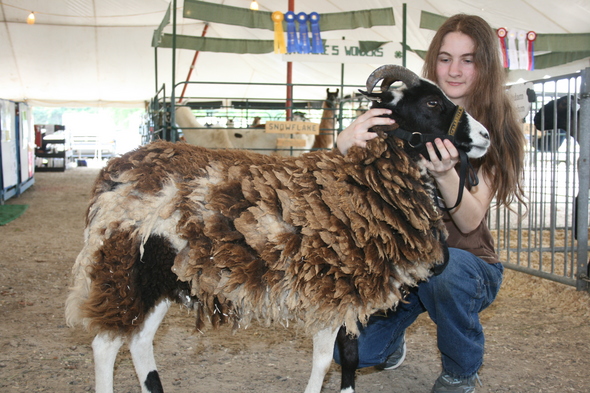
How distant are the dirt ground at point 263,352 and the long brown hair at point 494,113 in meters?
1.14

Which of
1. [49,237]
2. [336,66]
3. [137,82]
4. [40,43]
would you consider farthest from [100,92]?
[49,237]

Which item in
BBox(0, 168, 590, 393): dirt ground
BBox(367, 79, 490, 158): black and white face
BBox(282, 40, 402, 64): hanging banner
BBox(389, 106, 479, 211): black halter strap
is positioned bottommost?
BBox(0, 168, 590, 393): dirt ground

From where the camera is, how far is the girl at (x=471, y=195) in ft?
7.58

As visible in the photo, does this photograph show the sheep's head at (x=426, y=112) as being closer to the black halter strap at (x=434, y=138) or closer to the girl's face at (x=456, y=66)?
the black halter strap at (x=434, y=138)

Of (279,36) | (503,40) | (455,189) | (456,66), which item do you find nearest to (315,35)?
(279,36)

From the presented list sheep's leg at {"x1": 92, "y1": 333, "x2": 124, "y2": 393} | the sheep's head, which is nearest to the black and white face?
the sheep's head

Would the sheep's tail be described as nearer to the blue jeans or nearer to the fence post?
the blue jeans

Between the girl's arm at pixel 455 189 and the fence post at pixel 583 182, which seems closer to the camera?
the girl's arm at pixel 455 189

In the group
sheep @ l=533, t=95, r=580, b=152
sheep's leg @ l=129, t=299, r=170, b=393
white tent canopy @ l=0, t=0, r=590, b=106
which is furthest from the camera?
white tent canopy @ l=0, t=0, r=590, b=106

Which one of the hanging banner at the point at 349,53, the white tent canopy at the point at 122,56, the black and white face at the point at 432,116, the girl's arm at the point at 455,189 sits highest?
the white tent canopy at the point at 122,56

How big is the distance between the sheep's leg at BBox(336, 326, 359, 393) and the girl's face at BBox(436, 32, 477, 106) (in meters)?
1.30

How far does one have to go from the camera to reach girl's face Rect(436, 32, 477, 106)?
2.43 meters

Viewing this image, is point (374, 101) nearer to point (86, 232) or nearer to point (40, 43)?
point (86, 232)

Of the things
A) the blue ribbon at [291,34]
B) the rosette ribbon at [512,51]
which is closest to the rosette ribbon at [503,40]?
the rosette ribbon at [512,51]
